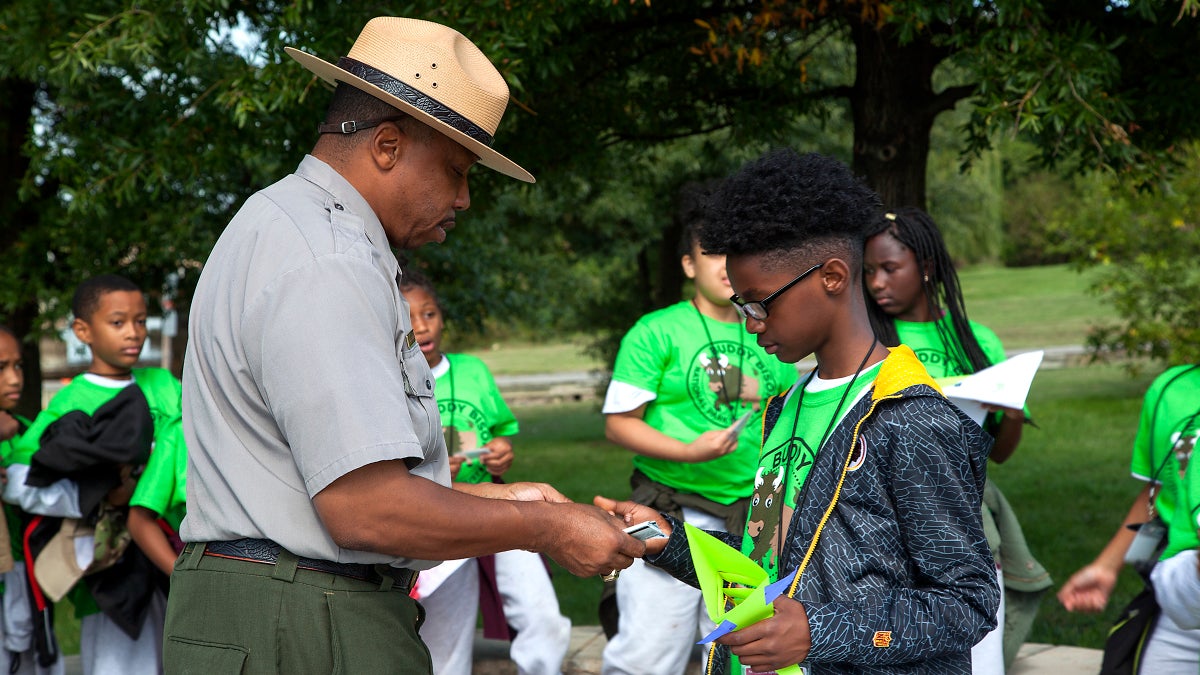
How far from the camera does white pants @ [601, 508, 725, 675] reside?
4578 millimetres

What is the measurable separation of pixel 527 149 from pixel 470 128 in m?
4.98

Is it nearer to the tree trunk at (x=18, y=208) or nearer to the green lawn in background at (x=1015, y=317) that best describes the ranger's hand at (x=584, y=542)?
the tree trunk at (x=18, y=208)

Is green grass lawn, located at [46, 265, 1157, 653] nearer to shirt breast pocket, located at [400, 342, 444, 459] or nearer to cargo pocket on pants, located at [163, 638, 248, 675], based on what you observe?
shirt breast pocket, located at [400, 342, 444, 459]

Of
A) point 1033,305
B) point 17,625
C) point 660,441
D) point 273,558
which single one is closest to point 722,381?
point 660,441

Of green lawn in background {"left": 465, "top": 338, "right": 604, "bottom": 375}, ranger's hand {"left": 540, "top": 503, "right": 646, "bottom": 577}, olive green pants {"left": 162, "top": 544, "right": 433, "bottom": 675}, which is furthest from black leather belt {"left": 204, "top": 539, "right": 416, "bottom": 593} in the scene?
green lawn in background {"left": 465, "top": 338, "right": 604, "bottom": 375}

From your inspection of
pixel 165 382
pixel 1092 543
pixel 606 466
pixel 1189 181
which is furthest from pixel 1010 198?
pixel 165 382

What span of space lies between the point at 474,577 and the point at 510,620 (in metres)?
0.29

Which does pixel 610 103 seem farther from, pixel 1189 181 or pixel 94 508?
pixel 1189 181

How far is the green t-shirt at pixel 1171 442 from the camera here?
3.45 metres

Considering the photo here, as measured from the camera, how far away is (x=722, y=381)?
475 cm

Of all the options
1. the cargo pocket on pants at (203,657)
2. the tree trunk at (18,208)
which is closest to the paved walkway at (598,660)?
the cargo pocket on pants at (203,657)

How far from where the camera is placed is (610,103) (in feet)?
25.3

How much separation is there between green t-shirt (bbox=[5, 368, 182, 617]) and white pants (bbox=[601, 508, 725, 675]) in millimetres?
2095

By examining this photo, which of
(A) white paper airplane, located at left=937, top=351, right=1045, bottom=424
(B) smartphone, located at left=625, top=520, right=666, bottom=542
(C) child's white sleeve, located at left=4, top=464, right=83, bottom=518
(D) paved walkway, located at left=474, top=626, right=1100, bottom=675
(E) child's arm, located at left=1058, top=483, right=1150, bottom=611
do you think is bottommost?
(D) paved walkway, located at left=474, top=626, right=1100, bottom=675
